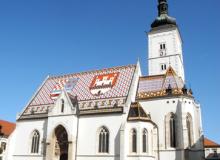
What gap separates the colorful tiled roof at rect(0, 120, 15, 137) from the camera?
5624 centimetres

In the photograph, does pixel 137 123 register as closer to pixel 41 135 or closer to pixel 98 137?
pixel 98 137

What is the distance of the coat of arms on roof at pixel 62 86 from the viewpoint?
46.1m

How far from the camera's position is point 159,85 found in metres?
42.2

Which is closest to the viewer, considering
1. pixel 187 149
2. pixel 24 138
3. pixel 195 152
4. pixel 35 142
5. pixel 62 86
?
pixel 187 149

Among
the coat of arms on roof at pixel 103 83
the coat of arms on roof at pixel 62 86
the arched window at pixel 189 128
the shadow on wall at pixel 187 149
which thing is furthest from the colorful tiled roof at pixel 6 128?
the arched window at pixel 189 128

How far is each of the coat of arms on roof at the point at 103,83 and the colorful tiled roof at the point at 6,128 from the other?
2425 centimetres

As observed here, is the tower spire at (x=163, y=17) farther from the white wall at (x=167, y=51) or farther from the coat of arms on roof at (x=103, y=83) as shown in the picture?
the coat of arms on roof at (x=103, y=83)

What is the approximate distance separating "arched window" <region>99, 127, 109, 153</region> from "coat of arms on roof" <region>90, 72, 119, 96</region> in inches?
263

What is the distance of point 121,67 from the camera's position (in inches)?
1811

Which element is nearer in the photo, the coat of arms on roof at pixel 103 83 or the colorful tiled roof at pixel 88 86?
the colorful tiled roof at pixel 88 86

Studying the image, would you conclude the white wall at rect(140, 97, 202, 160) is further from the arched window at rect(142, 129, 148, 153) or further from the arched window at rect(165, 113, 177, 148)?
the arched window at rect(142, 129, 148, 153)

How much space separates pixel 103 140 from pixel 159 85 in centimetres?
1231

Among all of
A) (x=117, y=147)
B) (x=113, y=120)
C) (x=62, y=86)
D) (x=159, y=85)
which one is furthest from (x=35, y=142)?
(x=159, y=85)

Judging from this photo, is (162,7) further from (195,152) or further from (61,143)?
(61,143)
